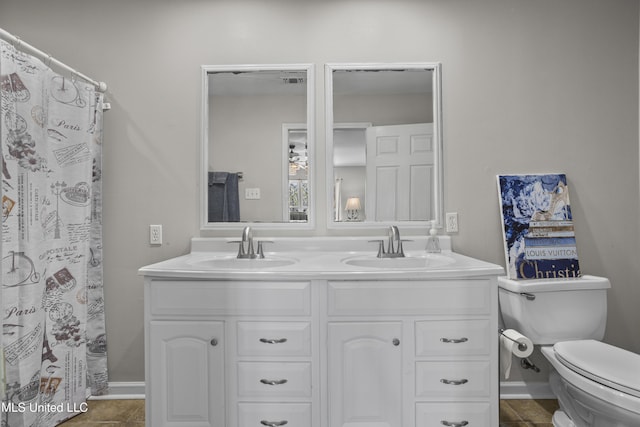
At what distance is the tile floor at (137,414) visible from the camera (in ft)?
5.75

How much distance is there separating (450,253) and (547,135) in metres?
0.85

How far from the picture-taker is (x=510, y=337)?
1.49 meters

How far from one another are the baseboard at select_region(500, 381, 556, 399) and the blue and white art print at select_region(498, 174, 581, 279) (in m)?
0.60

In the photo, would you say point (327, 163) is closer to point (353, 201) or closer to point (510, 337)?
point (353, 201)

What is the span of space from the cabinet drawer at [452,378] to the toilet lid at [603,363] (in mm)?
325

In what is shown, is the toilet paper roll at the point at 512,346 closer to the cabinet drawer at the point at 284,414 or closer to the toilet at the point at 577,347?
the toilet at the point at 577,347

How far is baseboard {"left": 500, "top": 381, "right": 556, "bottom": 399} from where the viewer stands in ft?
6.44

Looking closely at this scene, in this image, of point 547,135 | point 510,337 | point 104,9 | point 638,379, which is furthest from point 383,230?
point 104,9

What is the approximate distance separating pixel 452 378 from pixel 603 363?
0.57 m

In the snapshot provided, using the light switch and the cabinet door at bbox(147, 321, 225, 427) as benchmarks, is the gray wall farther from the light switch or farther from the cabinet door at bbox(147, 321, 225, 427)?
the cabinet door at bbox(147, 321, 225, 427)

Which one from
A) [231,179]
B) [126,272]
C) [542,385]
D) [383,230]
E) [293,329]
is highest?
[231,179]

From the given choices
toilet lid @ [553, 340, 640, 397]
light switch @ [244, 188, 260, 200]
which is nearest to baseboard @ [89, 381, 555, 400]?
toilet lid @ [553, 340, 640, 397]

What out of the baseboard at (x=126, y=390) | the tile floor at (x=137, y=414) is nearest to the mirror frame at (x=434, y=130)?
the tile floor at (x=137, y=414)

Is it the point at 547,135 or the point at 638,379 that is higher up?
the point at 547,135
